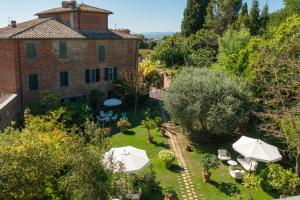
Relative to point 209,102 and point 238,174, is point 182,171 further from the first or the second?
point 209,102

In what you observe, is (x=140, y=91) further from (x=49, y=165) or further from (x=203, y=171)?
(x=49, y=165)

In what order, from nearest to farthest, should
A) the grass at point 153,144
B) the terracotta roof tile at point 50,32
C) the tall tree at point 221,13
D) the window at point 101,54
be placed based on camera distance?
the grass at point 153,144 → the terracotta roof tile at point 50,32 → the window at point 101,54 → the tall tree at point 221,13

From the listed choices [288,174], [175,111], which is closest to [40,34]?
[175,111]

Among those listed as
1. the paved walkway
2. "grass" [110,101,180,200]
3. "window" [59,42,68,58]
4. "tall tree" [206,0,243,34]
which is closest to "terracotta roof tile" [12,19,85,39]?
"window" [59,42,68,58]

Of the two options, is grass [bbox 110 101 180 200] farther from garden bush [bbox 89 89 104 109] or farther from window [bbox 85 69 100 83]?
window [bbox 85 69 100 83]

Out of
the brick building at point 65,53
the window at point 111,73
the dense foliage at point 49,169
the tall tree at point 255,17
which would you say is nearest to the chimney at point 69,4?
the brick building at point 65,53

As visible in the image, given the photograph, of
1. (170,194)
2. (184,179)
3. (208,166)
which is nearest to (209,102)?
(208,166)

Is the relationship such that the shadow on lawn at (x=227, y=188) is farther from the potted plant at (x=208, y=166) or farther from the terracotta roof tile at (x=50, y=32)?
the terracotta roof tile at (x=50, y=32)
